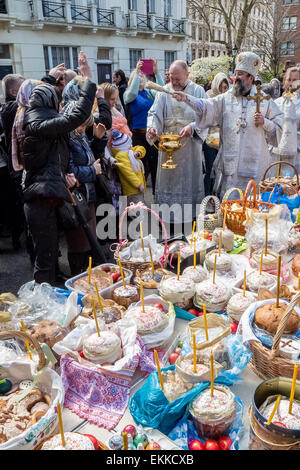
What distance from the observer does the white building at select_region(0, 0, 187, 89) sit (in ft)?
55.4

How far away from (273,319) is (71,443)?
35.2 inches

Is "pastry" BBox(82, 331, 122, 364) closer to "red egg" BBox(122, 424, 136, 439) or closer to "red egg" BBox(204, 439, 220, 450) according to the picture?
"red egg" BBox(122, 424, 136, 439)

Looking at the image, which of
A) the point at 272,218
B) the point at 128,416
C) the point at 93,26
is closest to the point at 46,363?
the point at 128,416

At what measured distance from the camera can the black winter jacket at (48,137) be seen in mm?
2750

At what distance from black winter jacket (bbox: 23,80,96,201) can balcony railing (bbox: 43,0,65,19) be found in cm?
1765

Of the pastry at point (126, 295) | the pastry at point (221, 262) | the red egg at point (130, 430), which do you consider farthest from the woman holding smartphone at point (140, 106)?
the red egg at point (130, 430)

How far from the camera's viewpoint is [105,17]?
19.6 meters

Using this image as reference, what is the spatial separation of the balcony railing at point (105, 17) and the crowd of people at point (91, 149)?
51.3ft

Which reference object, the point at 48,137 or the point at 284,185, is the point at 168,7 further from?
the point at 48,137

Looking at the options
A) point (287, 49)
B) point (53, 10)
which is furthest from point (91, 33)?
point (287, 49)

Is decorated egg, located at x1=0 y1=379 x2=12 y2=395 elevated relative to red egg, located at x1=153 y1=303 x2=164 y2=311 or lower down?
lower down

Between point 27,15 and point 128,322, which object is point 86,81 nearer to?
point 128,322

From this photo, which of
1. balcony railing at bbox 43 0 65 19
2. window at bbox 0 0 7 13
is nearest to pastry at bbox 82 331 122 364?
window at bbox 0 0 7 13

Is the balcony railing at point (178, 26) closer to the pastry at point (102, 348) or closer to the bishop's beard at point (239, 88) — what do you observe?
the bishop's beard at point (239, 88)
